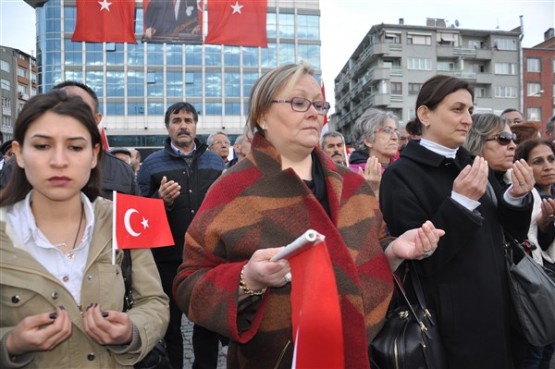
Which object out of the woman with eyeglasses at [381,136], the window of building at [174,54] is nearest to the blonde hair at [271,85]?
the woman with eyeglasses at [381,136]

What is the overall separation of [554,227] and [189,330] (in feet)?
14.3

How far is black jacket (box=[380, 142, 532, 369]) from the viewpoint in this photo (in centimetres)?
238

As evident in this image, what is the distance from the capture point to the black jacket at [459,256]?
2.38 metres

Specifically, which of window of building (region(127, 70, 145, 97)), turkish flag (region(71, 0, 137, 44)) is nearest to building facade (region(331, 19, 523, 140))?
window of building (region(127, 70, 145, 97))

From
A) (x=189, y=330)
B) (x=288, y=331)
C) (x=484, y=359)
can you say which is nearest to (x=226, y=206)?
(x=288, y=331)

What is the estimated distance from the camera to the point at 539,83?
58469mm

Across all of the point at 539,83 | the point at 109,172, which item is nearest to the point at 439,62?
the point at 539,83

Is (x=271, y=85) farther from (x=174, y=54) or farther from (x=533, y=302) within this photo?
(x=174, y=54)

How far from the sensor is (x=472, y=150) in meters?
3.45

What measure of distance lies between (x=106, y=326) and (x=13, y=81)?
89.1 meters

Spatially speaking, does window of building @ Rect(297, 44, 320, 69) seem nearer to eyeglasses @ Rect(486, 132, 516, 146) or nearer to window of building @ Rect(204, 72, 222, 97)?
window of building @ Rect(204, 72, 222, 97)

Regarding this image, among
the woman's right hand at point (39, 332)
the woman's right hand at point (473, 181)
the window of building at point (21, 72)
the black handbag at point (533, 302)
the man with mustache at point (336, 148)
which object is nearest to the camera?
the woman's right hand at point (39, 332)

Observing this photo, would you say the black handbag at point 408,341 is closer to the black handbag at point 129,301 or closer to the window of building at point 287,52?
the black handbag at point 129,301

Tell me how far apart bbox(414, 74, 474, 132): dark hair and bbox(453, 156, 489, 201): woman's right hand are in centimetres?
52
